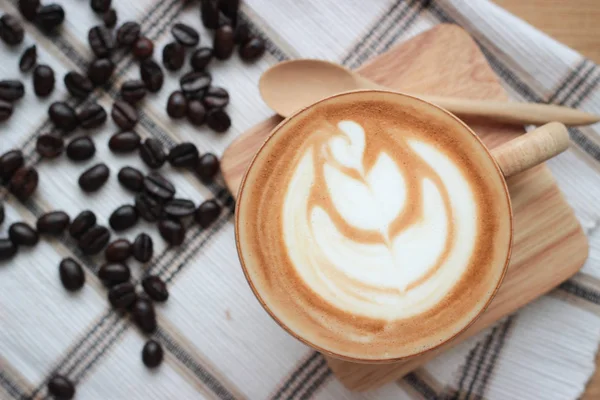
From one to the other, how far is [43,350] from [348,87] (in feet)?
2.29

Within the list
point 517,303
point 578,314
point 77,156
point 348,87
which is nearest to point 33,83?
point 77,156

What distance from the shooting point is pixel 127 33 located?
45.1 inches

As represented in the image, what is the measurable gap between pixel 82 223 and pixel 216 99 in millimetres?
313

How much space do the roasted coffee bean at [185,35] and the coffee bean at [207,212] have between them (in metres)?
0.28

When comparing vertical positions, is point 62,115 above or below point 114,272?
above

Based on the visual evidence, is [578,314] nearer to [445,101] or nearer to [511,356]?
[511,356]

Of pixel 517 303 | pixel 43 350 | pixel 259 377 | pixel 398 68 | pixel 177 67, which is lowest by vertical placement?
pixel 43 350

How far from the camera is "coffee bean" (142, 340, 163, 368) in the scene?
1.11 metres

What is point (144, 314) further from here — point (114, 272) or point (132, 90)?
point (132, 90)

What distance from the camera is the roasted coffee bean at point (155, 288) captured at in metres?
1.11

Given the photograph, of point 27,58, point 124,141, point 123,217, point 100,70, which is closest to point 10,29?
point 27,58

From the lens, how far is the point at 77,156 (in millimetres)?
1121

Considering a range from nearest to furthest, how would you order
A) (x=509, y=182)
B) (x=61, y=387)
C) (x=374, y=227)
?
(x=374, y=227), (x=509, y=182), (x=61, y=387)

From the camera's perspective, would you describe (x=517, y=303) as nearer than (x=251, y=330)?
Yes
